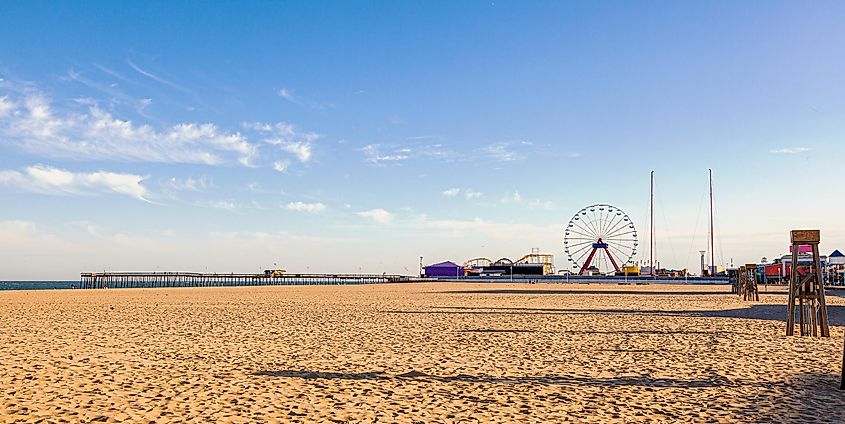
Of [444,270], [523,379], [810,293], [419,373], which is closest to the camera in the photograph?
[523,379]

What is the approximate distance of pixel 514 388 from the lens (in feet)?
23.5

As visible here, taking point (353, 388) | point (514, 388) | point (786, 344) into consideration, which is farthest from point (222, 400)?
point (786, 344)

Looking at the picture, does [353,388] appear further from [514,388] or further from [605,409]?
[605,409]

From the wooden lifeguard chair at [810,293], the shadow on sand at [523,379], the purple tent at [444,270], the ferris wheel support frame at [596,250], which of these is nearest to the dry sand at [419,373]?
the shadow on sand at [523,379]

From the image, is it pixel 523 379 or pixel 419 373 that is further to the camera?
pixel 419 373

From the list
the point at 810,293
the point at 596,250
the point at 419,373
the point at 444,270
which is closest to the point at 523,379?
the point at 419,373

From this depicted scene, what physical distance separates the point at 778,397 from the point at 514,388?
2625mm

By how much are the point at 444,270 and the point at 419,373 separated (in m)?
101

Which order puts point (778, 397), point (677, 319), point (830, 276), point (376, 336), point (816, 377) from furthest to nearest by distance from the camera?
point (830, 276) < point (677, 319) < point (376, 336) < point (816, 377) < point (778, 397)

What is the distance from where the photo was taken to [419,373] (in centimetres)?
812

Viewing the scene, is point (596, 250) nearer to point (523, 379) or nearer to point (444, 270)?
point (444, 270)

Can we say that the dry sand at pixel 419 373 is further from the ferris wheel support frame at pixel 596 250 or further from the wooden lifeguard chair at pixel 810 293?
the ferris wheel support frame at pixel 596 250

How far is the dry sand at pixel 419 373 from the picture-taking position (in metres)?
6.07

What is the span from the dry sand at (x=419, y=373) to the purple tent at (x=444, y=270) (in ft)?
302
